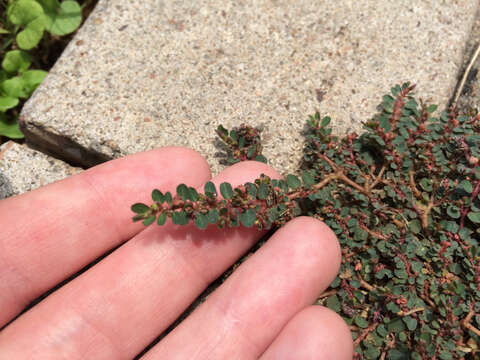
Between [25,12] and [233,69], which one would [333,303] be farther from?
[25,12]

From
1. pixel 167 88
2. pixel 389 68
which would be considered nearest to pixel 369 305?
pixel 389 68

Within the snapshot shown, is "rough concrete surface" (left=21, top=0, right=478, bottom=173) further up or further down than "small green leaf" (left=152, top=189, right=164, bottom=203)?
further up

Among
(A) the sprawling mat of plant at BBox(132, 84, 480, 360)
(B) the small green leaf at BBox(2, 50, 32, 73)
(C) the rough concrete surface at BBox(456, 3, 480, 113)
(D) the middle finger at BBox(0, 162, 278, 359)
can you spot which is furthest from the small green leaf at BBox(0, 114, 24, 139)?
(C) the rough concrete surface at BBox(456, 3, 480, 113)

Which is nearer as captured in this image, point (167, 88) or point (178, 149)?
point (178, 149)

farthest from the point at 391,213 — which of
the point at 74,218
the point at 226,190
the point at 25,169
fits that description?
the point at 25,169

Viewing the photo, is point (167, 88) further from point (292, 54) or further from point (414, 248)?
point (414, 248)

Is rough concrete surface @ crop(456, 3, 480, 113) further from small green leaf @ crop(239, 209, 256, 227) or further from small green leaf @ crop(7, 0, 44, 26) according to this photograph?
small green leaf @ crop(7, 0, 44, 26)
